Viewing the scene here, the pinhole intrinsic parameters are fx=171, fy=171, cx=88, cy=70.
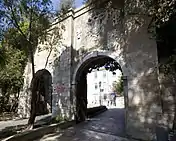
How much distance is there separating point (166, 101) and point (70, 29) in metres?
5.91

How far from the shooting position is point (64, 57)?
911 cm

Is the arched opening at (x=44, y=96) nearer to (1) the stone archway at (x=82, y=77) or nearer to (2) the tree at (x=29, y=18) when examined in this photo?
(1) the stone archway at (x=82, y=77)

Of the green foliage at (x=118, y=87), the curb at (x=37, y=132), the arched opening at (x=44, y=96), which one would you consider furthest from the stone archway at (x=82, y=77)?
the green foliage at (x=118, y=87)

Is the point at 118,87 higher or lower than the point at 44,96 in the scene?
higher

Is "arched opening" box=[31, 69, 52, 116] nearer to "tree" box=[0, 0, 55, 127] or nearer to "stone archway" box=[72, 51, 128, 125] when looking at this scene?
"stone archway" box=[72, 51, 128, 125]

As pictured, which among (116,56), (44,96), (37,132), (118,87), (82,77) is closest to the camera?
(37,132)

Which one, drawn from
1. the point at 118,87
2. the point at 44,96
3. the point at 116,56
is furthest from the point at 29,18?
the point at 118,87

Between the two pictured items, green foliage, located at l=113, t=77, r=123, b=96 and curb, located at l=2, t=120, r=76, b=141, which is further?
green foliage, located at l=113, t=77, r=123, b=96

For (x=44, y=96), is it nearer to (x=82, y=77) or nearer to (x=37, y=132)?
(x=82, y=77)

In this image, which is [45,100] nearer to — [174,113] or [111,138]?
[111,138]

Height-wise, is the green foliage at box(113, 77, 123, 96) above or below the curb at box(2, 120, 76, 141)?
above

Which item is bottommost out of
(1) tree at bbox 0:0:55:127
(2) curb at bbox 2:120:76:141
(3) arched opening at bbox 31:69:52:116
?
(2) curb at bbox 2:120:76:141

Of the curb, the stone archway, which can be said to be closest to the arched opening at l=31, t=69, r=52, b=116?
the stone archway

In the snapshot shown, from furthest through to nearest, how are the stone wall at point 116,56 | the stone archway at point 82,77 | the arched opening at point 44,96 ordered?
the arched opening at point 44,96, the stone archway at point 82,77, the stone wall at point 116,56
